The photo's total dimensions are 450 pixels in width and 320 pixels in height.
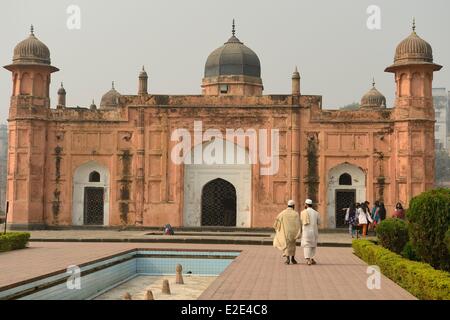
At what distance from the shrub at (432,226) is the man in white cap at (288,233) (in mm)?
2553

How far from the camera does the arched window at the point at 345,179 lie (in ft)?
80.7

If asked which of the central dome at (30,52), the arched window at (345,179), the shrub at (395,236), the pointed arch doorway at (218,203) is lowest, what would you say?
the shrub at (395,236)

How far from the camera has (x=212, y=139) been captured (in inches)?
974

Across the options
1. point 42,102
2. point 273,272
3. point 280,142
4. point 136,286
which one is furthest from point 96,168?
point 273,272

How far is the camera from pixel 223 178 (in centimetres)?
2506

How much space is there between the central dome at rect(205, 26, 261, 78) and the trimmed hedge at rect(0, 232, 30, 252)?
46.0 feet

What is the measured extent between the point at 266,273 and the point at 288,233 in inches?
71.6

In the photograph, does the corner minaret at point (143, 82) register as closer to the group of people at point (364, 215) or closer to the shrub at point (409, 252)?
the group of people at point (364, 215)

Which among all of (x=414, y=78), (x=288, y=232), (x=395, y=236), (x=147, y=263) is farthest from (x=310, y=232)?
(x=414, y=78)

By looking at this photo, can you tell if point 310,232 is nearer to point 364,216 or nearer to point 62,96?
point 364,216

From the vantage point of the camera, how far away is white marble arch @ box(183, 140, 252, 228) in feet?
81.2

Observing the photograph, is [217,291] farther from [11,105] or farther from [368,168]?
[11,105]

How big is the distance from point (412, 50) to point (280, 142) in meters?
6.00

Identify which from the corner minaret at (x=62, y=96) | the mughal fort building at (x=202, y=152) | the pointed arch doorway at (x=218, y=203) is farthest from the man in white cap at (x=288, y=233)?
the corner minaret at (x=62, y=96)
